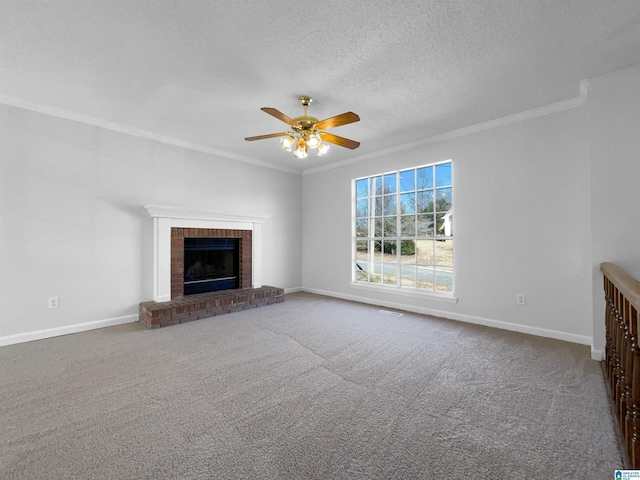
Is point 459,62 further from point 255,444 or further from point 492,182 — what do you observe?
point 255,444

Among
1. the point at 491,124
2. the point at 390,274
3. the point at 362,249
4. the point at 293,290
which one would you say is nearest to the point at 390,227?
the point at 362,249

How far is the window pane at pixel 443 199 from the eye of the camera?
4088 millimetres

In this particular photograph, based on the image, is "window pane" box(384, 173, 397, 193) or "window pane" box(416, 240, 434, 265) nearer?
"window pane" box(416, 240, 434, 265)

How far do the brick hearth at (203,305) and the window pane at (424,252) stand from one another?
2406 millimetres

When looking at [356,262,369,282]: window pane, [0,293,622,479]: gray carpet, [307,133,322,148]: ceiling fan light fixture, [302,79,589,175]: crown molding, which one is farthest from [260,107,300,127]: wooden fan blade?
[356,262,369,282]: window pane

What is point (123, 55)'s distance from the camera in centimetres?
229

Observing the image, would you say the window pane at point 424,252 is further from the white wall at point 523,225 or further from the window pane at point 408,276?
the white wall at point 523,225

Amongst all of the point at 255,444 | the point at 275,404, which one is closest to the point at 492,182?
the point at 275,404

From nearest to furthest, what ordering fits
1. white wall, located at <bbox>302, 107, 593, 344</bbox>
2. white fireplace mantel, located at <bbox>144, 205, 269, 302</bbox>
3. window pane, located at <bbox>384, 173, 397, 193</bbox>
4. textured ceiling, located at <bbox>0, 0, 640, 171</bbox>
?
1. textured ceiling, located at <bbox>0, 0, 640, 171</bbox>
2. white wall, located at <bbox>302, 107, 593, 344</bbox>
3. white fireplace mantel, located at <bbox>144, 205, 269, 302</bbox>
4. window pane, located at <bbox>384, 173, 397, 193</bbox>

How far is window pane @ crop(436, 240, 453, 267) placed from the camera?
13.3 feet

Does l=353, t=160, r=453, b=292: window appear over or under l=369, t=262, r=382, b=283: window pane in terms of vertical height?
over

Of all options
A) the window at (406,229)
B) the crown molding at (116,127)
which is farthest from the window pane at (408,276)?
the crown molding at (116,127)

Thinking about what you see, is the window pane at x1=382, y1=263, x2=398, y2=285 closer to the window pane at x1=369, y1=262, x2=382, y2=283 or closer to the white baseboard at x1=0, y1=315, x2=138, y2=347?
the window pane at x1=369, y1=262, x2=382, y2=283

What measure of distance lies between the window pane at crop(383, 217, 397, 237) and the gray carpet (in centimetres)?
200
